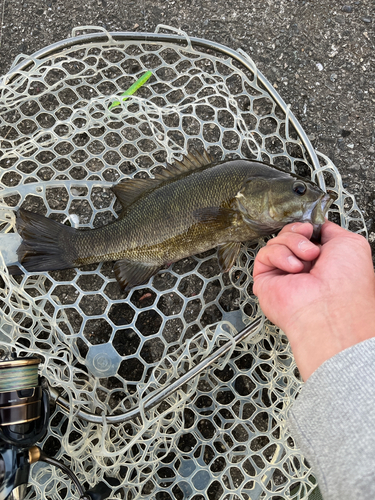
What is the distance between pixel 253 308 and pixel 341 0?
→ 225cm

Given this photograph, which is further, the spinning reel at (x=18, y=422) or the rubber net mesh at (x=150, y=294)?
the rubber net mesh at (x=150, y=294)

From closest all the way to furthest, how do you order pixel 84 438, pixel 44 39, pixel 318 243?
pixel 318 243, pixel 84 438, pixel 44 39

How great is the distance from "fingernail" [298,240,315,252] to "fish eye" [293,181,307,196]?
1.20 feet

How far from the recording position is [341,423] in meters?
1.30

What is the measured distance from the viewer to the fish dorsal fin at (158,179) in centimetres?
219

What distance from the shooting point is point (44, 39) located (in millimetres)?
2631

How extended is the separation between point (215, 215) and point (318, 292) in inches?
28.1

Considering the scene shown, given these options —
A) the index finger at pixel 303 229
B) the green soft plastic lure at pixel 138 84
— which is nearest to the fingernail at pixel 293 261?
the index finger at pixel 303 229

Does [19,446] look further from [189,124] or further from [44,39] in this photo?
[44,39]

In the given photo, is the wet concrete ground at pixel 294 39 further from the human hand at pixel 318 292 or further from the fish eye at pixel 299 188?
the human hand at pixel 318 292

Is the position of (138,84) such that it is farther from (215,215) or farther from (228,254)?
(228,254)

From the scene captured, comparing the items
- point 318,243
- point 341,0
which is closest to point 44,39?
point 341,0

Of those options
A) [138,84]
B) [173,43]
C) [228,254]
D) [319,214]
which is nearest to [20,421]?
[228,254]

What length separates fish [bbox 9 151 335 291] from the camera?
2045mm
